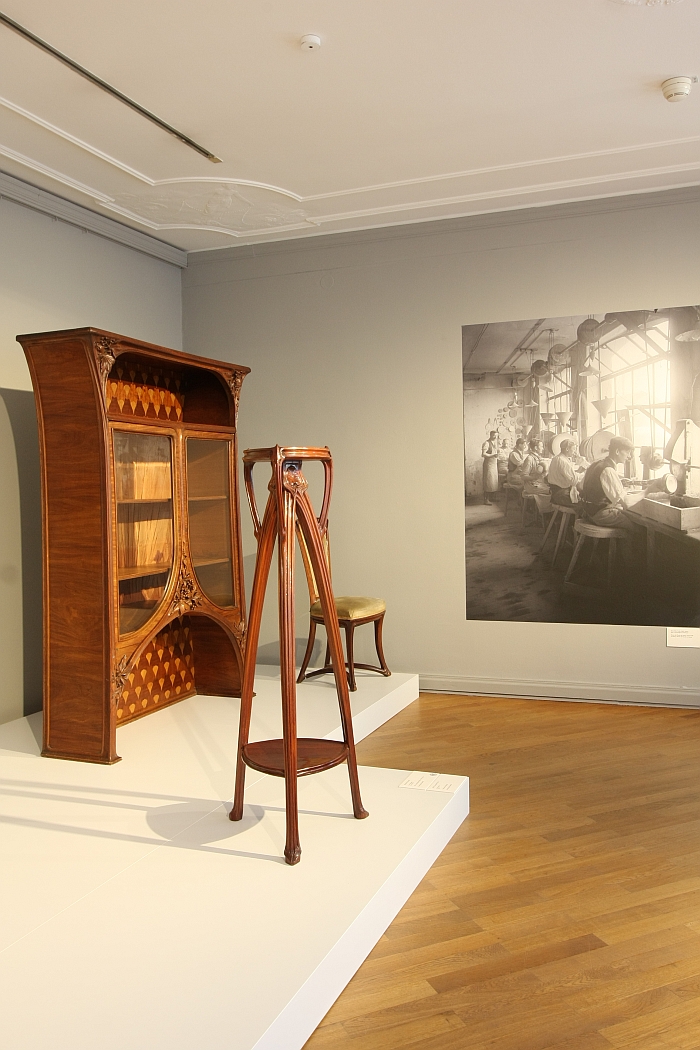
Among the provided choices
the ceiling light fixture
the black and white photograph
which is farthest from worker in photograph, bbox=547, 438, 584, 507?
the ceiling light fixture

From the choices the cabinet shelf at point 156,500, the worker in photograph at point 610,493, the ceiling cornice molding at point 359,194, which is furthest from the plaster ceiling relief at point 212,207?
the worker in photograph at point 610,493

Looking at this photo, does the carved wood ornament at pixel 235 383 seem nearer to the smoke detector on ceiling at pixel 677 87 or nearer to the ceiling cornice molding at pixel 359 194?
the ceiling cornice molding at pixel 359 194

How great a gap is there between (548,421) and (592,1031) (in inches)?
141

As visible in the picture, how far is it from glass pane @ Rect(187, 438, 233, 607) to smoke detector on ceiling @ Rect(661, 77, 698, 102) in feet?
8.69

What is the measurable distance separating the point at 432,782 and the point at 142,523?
5.85 ft

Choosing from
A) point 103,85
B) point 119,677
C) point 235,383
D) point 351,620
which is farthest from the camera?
point 351,620

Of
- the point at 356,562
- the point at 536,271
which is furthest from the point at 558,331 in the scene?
the point at 356,562

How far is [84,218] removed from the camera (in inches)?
190

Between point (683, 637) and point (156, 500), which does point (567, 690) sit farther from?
point (156, 500)

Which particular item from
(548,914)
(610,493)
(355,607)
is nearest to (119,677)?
(355,607)

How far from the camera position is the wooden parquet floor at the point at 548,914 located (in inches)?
81.7

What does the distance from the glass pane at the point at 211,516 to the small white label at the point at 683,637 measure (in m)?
2.49

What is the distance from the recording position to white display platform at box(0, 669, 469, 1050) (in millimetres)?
1907

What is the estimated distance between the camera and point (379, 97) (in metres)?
3.64
